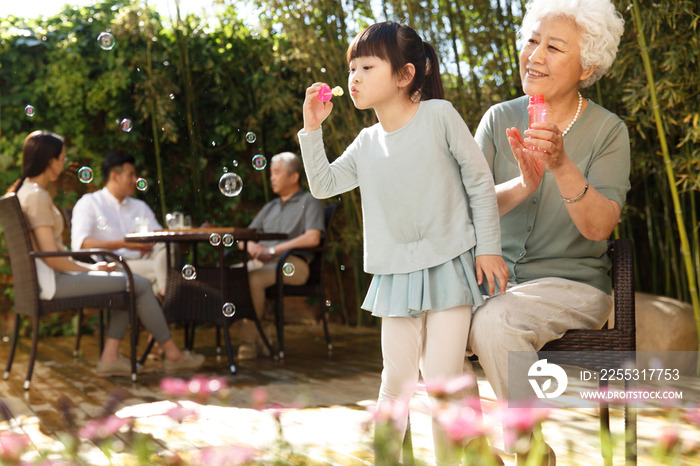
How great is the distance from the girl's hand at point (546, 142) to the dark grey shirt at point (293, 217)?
9.08 ft

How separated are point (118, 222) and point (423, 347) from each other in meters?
3.03

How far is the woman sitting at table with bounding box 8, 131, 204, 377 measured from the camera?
10.2ft

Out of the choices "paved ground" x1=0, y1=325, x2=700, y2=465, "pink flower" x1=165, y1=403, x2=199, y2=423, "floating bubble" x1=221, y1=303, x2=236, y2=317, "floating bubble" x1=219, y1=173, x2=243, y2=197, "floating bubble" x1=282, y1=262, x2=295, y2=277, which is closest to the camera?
"pink flower" x1=165, y1=403, x2=199, y2=423

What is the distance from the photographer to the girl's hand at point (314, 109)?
5.08 feet

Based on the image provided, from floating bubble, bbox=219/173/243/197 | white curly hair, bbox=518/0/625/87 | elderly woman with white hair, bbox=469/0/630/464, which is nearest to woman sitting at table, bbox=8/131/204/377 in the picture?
floating bubble, bbox=219/173/243/197

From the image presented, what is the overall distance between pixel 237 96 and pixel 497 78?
2.40 m

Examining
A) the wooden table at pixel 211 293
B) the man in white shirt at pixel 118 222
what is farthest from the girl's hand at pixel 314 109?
the man in white shirt at pixel 118 222

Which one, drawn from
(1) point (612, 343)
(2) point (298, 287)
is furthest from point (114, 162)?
(1) point (612, 343)

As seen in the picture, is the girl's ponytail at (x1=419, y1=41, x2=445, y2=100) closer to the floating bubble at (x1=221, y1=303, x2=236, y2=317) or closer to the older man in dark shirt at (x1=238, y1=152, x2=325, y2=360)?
the floating bubble at (x1=221, y1=303, x2=236, y2=317)

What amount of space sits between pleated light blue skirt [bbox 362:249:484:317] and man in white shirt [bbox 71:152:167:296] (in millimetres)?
2764

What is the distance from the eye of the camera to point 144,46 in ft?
17.0

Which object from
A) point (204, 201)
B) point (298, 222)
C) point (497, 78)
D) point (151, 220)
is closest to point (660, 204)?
point (497, 78)

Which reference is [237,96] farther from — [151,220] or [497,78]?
[497,78]

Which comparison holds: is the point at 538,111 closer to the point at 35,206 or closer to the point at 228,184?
the point at 228,184
